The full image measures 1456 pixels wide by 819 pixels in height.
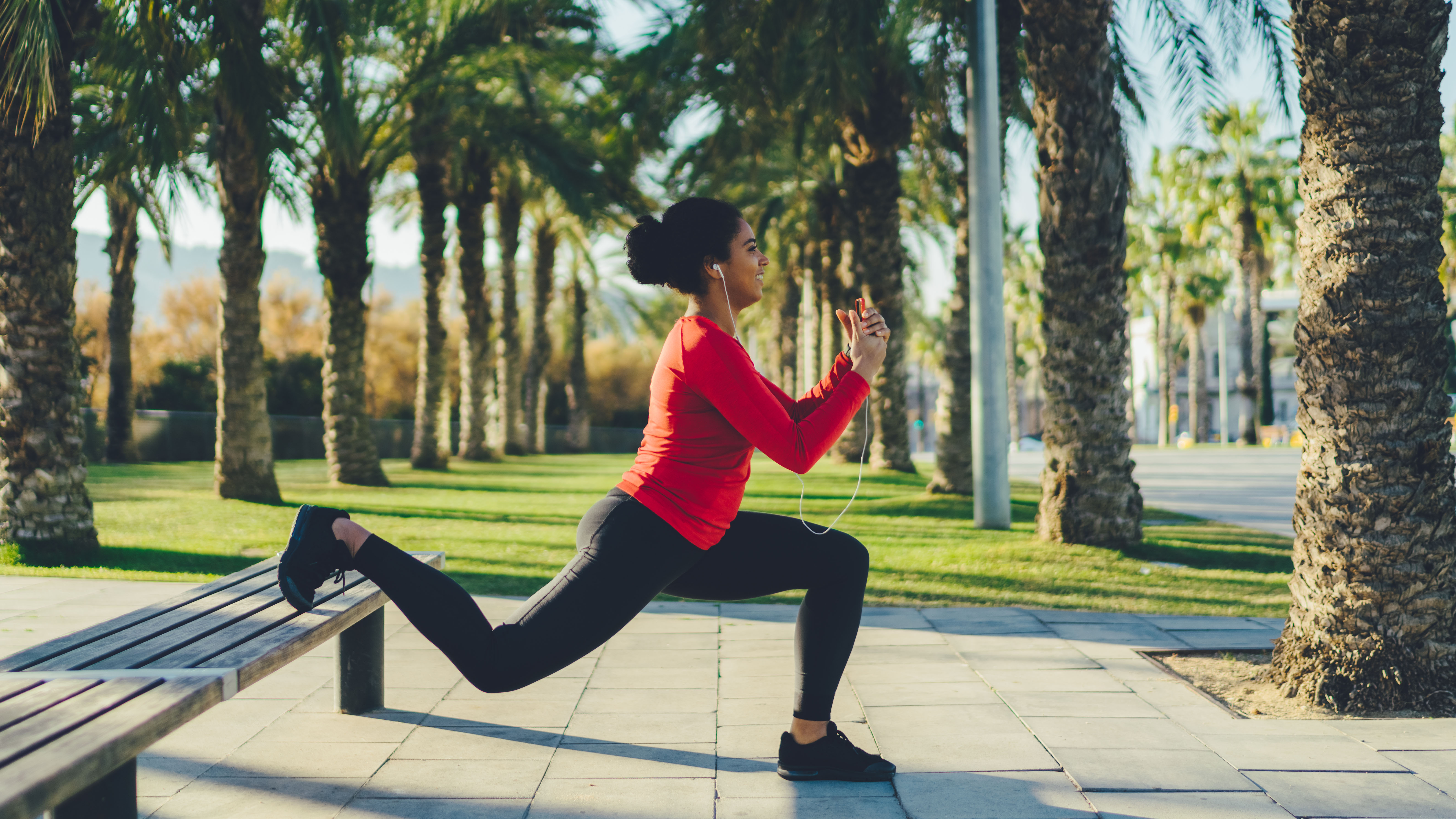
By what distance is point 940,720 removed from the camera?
394cm

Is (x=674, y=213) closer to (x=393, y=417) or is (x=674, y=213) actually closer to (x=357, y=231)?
(x=357, y=231)

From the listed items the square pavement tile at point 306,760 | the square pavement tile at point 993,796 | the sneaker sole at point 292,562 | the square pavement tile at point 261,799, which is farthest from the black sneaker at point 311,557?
the square pavement tile at point 993,796

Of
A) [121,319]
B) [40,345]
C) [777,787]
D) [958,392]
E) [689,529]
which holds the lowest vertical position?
[777,787]

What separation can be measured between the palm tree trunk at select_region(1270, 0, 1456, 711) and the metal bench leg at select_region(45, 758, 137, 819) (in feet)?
12.8

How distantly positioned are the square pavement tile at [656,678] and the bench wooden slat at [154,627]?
1330 millimetres

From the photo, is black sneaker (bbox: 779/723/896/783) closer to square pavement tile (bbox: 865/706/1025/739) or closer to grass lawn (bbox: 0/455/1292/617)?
square pavement tile (bbox: 865/706/1025/739)

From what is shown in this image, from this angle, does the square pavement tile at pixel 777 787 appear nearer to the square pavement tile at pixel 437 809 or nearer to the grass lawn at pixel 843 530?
the square pavement tile at pixel 437 809

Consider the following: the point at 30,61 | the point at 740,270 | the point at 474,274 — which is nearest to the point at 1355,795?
the point at 740,270

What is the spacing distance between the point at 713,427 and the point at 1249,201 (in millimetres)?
37915

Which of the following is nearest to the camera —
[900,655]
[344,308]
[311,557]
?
[311,557]

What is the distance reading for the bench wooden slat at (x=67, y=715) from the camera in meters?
1.90

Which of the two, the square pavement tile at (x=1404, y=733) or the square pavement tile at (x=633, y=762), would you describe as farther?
the square pavement tile at (x=1404, y=733)

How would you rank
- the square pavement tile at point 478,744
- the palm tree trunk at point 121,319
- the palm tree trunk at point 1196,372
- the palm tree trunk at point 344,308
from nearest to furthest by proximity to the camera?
the square pavement tile at point 478,744, the palm tree trunk at point 344,308, the palm tree trunk at point 121,319, the palm tree trunk at point 1196,372

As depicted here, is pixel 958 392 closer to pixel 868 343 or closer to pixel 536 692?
pixel 536 692
